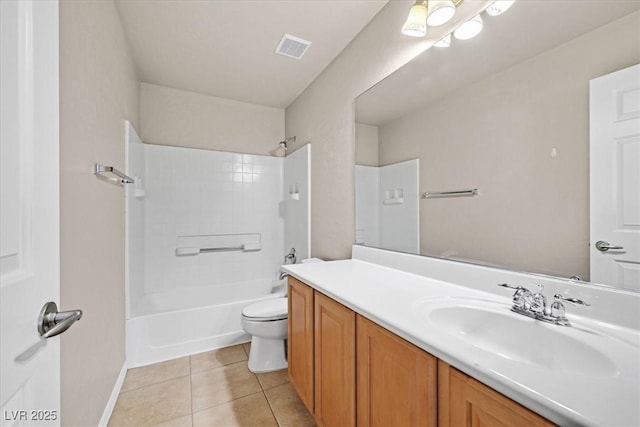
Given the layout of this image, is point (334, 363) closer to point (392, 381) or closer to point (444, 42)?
point (392, 381)

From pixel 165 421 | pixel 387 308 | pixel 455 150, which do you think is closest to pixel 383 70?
pixel 455 150

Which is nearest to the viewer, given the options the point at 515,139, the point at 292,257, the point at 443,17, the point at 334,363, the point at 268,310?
the point at 515,139

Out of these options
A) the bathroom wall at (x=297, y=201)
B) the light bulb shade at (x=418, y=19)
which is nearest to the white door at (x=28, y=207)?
the light bulb shade at (x=418, y=19)

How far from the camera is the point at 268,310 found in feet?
6.87

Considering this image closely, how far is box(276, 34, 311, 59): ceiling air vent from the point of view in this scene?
2.02m

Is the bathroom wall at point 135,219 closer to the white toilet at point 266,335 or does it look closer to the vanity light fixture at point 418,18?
the white toilet at point 266,335

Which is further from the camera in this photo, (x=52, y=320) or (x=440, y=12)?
(x=440, y=12)

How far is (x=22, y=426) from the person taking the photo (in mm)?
482

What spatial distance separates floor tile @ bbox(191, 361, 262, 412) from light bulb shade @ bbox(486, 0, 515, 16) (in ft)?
8.00

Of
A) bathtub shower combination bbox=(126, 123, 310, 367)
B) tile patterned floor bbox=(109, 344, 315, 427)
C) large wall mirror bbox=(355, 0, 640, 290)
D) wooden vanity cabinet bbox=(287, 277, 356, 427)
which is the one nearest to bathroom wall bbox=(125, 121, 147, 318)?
bathtub shower combination bbox=(126, 123, 310, 367)

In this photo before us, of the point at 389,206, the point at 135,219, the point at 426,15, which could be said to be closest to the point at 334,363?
the point at 389,206

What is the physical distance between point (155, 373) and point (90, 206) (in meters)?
1.44

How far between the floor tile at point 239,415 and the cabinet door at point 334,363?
42 cm

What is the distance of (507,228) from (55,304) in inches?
57.7
